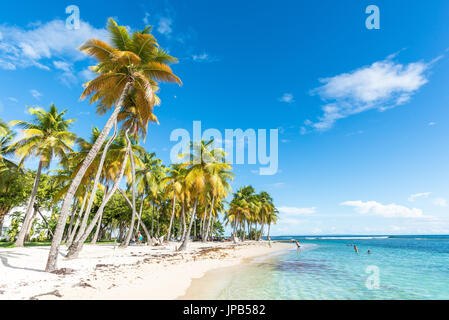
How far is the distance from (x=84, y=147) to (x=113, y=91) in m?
9.54

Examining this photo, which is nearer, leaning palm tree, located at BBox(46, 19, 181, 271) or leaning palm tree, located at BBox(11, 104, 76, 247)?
leaning palm tree, located at BBox(46, 19, 181, 271)

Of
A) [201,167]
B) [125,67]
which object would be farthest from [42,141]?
[201,167]

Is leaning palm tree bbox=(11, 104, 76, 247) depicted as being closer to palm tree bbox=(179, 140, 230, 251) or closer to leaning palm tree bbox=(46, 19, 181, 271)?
leaning palm tree bbox=(46, 19, 181, 271)

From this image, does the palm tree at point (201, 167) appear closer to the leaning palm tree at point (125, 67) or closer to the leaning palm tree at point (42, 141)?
the leaning palm tree at point (125, 67)

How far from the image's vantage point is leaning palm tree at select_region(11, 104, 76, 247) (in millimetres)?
17875

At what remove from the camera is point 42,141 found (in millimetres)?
18859

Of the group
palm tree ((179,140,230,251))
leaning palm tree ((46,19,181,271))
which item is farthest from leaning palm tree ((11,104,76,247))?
palm tree ((179,140,230,251))

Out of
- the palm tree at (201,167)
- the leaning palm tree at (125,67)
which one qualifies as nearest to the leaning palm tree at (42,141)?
the leaning palm tree at (125,67)

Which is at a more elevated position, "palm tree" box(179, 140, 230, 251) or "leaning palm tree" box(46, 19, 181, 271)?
"leaning palm tree" box(46, 19, 181, 271)

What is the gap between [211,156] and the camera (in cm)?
2281

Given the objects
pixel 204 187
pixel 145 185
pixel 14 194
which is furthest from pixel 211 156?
pixel 14 194

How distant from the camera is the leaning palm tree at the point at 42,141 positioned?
17.9 m
